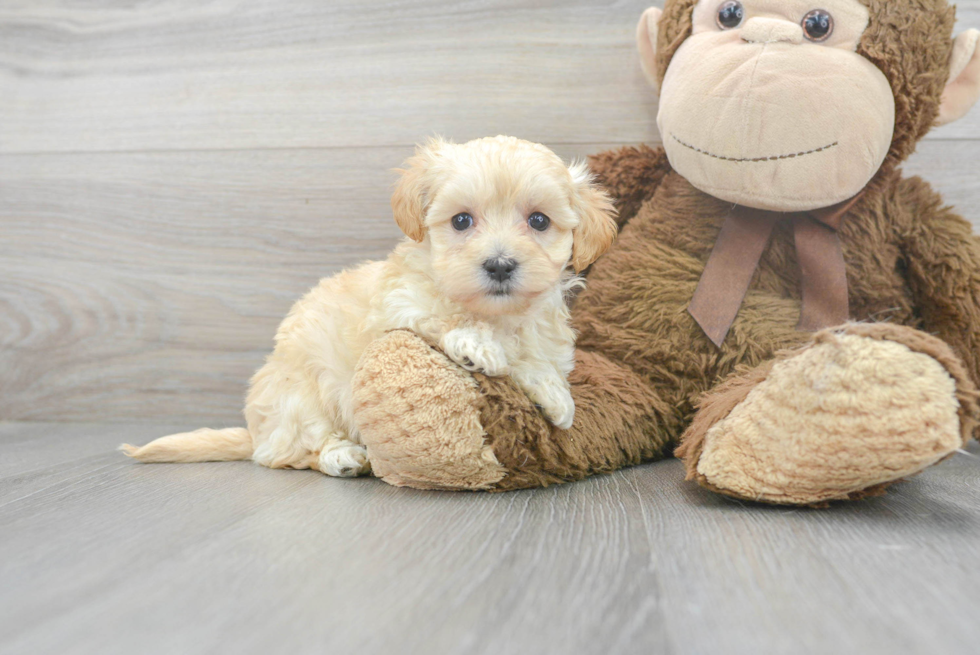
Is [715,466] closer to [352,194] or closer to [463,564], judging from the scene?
[463,564]

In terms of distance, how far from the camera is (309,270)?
1.84 metres

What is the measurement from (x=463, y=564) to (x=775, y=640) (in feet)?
1.09

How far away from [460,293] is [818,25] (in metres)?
0.78

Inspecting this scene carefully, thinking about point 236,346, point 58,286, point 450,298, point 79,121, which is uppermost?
point 79,121

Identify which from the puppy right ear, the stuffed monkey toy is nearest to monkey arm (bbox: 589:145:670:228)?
the stuffed monkey toy

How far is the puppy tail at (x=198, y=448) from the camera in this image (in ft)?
4.65

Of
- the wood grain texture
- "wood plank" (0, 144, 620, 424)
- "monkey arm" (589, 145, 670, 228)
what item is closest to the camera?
the wood grain texture

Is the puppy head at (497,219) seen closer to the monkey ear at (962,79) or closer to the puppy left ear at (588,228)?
the puppy left ear at (588,228)

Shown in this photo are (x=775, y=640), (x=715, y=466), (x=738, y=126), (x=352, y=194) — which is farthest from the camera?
(x=352, y=194)

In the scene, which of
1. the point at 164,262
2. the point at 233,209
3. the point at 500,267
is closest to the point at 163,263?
the point at 164,262

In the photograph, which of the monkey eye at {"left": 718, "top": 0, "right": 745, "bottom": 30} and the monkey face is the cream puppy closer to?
the monkey face

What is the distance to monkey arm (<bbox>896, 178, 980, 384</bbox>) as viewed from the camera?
4.27 ft

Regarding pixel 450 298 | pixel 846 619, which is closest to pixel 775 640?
pixel 846 619

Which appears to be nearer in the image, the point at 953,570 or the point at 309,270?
the point at 953,570
